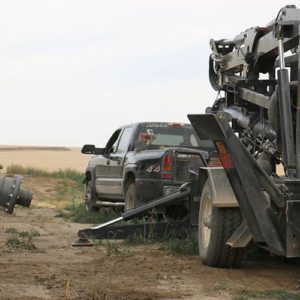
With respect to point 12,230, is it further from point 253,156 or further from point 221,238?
point 253,156

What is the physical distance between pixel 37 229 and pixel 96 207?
304cm

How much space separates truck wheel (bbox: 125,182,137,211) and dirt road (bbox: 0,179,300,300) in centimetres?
205

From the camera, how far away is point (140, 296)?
6512 mm

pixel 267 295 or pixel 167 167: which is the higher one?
pixel 167 167

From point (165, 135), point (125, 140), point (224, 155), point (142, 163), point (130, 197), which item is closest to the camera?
point (224, 155)

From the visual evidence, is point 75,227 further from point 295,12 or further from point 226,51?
point 295,12

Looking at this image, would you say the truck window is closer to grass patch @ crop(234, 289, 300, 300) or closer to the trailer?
the trailer

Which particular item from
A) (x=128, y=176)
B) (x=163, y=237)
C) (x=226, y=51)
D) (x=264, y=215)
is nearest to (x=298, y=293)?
(x=264, y=215)

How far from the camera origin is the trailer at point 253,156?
705 cm

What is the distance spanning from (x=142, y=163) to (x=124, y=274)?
450 cm

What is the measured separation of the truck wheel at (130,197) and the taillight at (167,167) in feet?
2.83

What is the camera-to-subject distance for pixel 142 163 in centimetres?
1211

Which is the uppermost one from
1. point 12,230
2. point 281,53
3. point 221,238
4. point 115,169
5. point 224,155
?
point 281,53

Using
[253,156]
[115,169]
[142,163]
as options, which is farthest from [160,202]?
[115,169]
